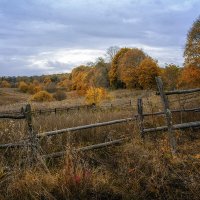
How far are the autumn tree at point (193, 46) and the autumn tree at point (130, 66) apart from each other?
25319 millimetres

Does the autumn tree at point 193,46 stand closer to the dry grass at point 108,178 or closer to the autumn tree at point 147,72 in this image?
the autumn tree at point 147,72

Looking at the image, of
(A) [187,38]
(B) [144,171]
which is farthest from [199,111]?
(A) [187,38]

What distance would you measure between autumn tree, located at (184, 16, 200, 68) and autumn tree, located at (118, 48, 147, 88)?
83.1 ft

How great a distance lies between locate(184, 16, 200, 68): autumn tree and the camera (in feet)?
116

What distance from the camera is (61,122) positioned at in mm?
10000

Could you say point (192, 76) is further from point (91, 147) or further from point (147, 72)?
point (91, 147)

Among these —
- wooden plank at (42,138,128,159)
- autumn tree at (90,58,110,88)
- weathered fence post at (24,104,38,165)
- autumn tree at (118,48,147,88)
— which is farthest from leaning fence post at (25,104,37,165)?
autumn tree at (90,58,110,88)

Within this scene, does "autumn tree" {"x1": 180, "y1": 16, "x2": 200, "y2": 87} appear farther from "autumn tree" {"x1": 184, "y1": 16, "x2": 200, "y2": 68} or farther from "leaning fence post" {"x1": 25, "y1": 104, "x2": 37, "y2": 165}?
"leaning fence post" {"x1": 25, "y1": 104, "x2": 37, "y2": 165}

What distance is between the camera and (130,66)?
64.3 metres

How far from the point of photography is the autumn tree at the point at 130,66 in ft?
204

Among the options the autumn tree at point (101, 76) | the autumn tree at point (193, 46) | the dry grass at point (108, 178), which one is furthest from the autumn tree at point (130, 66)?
the dry grass at point (108, 178)

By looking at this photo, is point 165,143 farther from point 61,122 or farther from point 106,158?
point 61,122

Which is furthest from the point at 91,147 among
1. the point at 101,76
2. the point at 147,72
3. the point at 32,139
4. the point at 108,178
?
the point at 101,76

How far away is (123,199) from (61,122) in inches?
198
